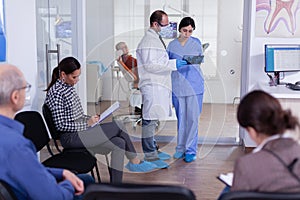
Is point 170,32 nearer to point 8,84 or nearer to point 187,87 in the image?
point 187,87

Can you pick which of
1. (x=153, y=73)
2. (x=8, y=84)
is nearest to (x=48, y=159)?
(x=8, y=84)

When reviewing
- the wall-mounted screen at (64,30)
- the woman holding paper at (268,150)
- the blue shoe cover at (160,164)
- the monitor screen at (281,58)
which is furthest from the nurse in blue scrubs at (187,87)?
the woman holding paper at (268,150)

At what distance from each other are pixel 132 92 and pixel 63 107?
7.20 ft

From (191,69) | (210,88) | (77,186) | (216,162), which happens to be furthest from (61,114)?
(210,88)

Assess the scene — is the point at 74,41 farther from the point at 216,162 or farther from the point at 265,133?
the point at 265,133

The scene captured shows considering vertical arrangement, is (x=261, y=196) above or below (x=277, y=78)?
below

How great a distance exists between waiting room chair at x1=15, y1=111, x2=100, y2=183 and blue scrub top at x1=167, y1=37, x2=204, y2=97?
1448mm

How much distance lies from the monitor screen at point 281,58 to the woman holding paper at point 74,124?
1.80 m

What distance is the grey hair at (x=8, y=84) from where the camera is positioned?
1599mm

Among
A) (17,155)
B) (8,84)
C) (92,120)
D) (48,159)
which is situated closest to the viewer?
(17,155)

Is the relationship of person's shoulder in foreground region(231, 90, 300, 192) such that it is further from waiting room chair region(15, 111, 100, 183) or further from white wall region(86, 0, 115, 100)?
white wall region(86, 0, 115, 100)

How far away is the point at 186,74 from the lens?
3820mm

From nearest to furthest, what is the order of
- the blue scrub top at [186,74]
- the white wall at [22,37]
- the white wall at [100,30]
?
the white wall at [22,37]
the blue scrub top at [186,74]
the white wall at [100,30]

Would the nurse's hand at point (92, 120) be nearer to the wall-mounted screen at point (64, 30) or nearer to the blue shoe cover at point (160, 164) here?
the blue shoe cover at point (160, 164)
